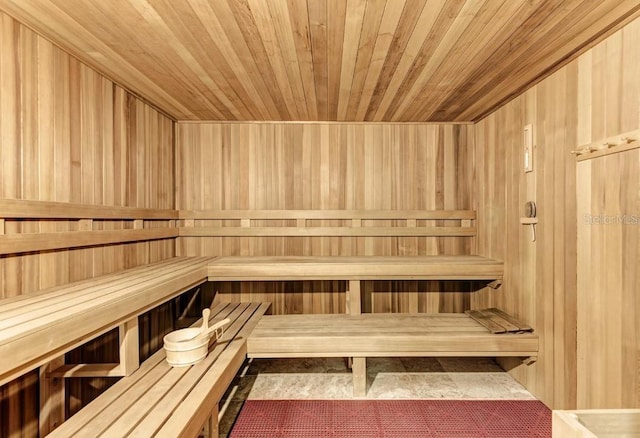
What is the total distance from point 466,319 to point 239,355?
1996 millimetres

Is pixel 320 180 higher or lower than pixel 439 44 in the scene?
lower

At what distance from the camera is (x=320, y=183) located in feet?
10.5

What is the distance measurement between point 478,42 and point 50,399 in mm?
3303

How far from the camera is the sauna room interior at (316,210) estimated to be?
1534 millimetres

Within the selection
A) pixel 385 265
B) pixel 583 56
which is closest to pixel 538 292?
pixel 385 265

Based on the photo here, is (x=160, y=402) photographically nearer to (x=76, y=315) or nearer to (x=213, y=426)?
(x=213, y=426)

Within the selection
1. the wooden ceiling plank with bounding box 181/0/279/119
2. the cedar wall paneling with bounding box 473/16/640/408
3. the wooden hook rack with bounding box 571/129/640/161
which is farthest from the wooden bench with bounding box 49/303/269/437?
the wooden hook rack with bounding box 571/129/640/161

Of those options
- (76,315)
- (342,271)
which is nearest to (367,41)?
(342,271)

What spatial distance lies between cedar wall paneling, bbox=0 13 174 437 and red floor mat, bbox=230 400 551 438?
4.46ft

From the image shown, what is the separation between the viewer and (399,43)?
1783mm

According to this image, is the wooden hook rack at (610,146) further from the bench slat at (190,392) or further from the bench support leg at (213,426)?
the bench support leg at (213,426)

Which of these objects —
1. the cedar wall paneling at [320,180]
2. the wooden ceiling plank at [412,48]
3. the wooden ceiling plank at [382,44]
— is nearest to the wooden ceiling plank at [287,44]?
the wooden ceiling plank at [382,44]

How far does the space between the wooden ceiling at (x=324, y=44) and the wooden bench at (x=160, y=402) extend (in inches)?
75.0

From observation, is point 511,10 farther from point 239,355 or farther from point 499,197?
point 239,355
